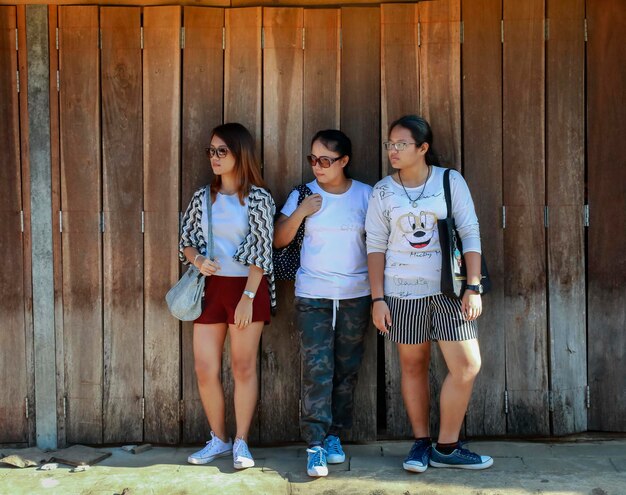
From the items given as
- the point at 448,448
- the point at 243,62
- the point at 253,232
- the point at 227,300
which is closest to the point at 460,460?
the point at 448,448

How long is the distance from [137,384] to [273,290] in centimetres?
104

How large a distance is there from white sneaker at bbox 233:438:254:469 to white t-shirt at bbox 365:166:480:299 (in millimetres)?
1156

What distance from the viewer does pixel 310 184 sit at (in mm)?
4695

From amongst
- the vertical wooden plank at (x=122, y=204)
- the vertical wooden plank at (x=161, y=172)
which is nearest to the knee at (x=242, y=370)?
the vertical wooden plank at (x=161, y=172)

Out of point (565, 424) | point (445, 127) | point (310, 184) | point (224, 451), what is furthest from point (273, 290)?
point (565, 424)

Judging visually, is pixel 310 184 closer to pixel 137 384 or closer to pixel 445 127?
pixel 445 127

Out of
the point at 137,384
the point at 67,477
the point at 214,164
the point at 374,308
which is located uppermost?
the point at 214,164

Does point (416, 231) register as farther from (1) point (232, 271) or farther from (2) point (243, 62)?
(2) point (243, 62)

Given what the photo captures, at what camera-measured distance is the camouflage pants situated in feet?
14.9

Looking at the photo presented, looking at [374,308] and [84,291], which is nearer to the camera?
[374,308]

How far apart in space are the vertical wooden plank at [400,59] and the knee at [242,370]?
5.11ft

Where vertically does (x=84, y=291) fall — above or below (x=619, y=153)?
below

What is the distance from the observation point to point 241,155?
4598mm

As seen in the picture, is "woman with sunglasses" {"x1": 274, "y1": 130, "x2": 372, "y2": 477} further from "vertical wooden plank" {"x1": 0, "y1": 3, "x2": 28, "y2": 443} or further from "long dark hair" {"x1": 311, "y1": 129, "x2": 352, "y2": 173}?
"vertical wooden plank" {"x1": 0, "y1": 3, "x2": 28, "y2": 443}
